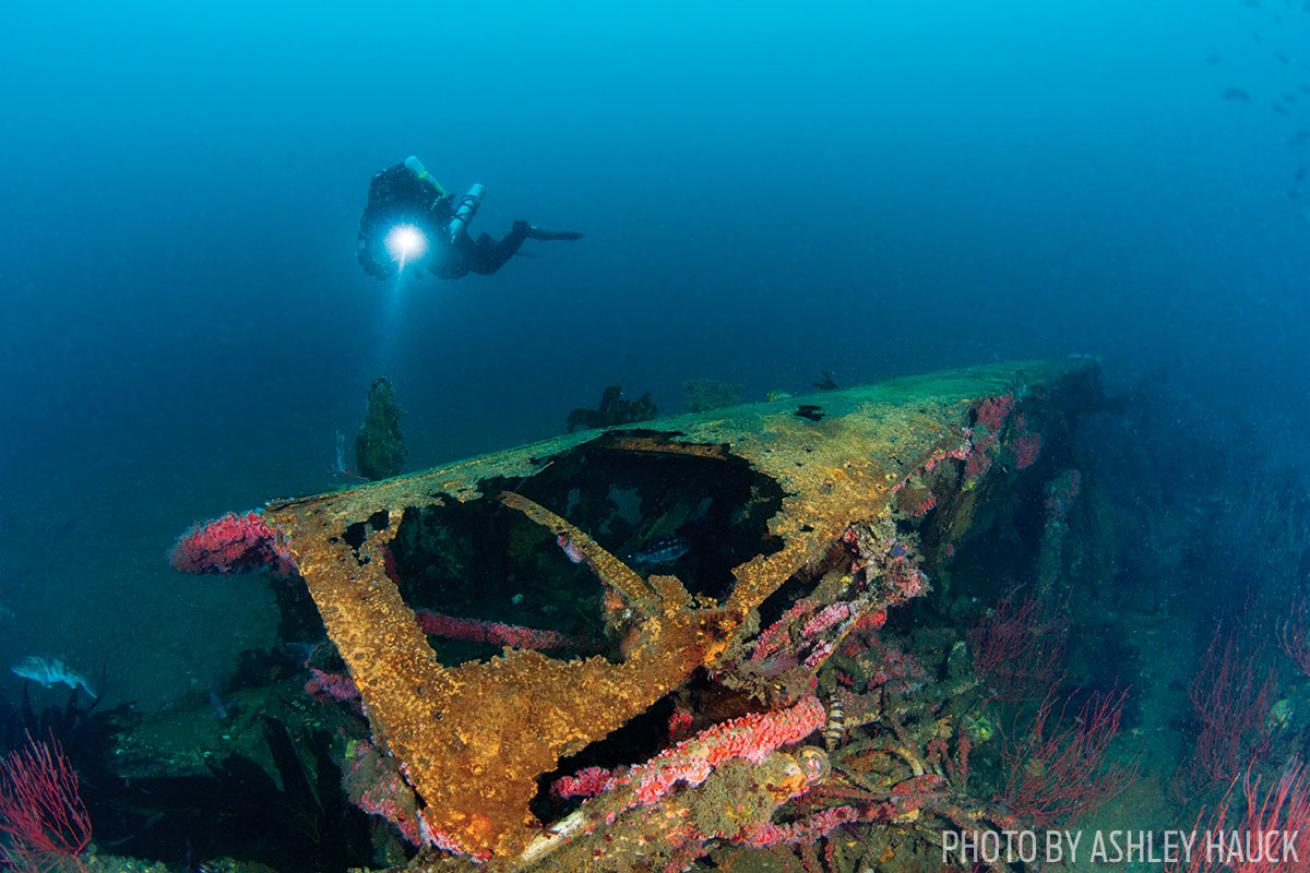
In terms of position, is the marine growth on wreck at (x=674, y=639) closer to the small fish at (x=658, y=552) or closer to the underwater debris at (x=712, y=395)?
the small fish at (x=658, y=552)

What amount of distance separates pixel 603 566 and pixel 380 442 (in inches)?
151

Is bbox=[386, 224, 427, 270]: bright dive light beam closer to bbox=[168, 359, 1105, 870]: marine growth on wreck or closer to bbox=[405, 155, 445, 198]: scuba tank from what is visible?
bbox=[405, 155, 445, 198]: scuba tank

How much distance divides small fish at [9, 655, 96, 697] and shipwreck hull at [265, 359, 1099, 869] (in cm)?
557

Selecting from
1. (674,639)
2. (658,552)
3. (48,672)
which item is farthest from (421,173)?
(674,639)

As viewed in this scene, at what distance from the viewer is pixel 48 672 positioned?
6.58 metres

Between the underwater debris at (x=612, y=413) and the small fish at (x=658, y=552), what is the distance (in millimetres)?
2936

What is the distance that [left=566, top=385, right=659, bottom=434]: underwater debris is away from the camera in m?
6.95

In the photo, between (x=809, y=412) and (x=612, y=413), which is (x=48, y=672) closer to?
(x=612, y=413)

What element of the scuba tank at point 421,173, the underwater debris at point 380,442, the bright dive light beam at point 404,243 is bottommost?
the underwater debris at point 380,442

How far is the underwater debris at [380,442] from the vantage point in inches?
223

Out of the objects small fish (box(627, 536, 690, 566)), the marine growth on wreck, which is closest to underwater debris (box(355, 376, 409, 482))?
the marine growth on wreck

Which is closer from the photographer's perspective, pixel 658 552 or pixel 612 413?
pixel 658 552

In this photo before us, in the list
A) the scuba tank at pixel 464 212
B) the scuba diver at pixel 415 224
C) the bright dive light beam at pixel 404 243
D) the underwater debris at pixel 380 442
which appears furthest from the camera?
the bright dive light beam at pixel 404 243

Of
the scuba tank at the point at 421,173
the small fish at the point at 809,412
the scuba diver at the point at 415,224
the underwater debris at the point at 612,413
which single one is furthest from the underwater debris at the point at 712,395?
the scuba tank at the point at 421,173
